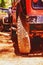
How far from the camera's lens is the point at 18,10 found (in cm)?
650

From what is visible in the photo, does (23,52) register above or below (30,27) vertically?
below

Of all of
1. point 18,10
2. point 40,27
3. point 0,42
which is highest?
point 18,10

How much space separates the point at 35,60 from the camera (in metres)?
5.87

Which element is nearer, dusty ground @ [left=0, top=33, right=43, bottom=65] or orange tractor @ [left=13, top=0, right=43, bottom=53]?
dusty ground @ [left=0, top=33, right=43, bottom=65]

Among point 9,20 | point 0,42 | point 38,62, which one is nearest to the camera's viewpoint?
point 38,62

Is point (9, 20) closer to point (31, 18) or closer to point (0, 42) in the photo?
point (0, 42)

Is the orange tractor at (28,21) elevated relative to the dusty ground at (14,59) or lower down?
elevated

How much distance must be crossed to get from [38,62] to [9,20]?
202 inches

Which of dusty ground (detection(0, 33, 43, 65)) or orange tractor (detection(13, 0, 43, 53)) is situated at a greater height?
orange tractor (detection(13, 0, 43, 53))

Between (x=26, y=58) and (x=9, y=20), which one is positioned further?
(x=9, y=20)

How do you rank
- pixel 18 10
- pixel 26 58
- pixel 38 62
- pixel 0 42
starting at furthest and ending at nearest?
1. pixel 0 42
2. pixel 18 10
3. pixel 26 58
4. pixel 38 62

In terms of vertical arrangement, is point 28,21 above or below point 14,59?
above

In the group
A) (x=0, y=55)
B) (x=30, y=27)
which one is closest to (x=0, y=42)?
(x=0, y=55)

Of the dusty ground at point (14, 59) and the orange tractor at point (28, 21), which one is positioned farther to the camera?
the orange tractor at point (28, 21)
